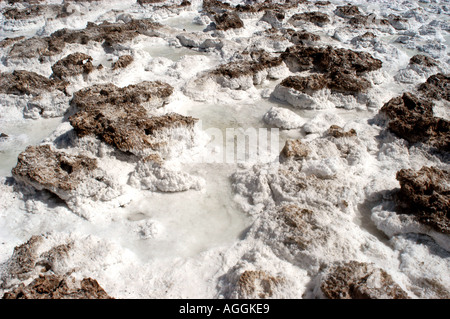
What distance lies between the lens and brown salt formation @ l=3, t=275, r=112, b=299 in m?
3.30

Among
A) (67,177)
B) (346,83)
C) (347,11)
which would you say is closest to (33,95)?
(67,177)

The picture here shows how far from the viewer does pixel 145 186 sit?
5.04 metres

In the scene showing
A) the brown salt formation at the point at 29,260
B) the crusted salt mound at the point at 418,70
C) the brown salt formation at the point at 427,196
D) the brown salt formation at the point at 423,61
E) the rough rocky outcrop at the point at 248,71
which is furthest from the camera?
the brown salt formation at the point at 423,61

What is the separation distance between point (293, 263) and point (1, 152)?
222 inches

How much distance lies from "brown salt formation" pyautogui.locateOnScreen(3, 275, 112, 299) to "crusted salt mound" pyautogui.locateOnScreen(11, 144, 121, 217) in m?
1.22

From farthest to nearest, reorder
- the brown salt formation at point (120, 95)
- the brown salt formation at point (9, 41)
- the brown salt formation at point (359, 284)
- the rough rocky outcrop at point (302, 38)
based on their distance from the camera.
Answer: the rough rocky outcrop at point (302, 38)
the brown salt formation at point (9, 41)
the brown salt formation at point (120, 95)
the brown salt formation at point (359, 284)

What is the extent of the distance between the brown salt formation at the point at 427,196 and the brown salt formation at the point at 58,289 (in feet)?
13.4

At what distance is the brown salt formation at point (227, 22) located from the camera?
10.9 metres

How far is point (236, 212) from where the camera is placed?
469cm

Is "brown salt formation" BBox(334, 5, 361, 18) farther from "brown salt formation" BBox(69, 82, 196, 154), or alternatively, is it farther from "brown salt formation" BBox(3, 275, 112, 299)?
"brown salt formation" BBox(3, 275, 112, 299)

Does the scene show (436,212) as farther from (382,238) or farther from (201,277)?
(201,277)

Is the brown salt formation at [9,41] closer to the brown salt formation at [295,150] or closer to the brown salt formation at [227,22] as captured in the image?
the brown salt formation at [227,22]

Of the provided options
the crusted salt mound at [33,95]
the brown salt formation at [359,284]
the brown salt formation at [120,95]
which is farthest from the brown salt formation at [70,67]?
the brown salt formation at [359,284]
